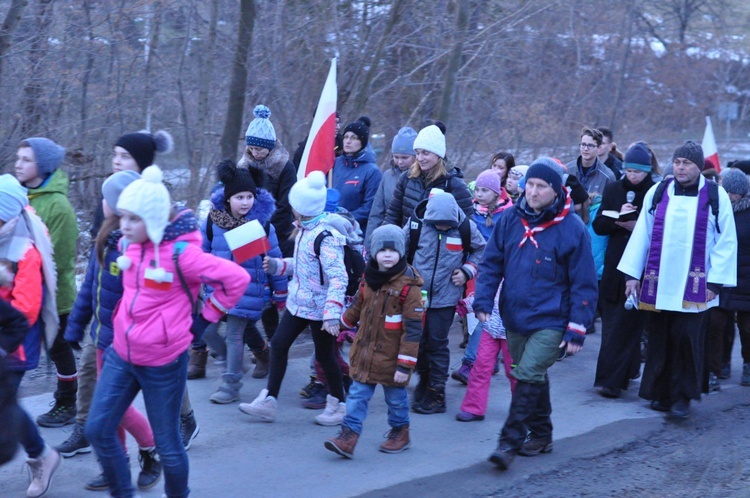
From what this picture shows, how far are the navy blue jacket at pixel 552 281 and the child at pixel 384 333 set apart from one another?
639 mm

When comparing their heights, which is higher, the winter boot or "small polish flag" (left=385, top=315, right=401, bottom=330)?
"small polish flag" (left=385, top=315, right=401, bottom=330)

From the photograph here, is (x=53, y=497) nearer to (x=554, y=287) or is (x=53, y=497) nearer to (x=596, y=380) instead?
(x=554, y=287)

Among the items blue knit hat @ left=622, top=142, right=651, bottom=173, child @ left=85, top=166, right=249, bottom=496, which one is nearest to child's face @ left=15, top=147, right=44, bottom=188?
child @ left=85, top=166, right=249, bottom=496

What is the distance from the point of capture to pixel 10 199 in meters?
4.75

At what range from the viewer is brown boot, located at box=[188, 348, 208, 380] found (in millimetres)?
7359

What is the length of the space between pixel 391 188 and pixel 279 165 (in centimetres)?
100

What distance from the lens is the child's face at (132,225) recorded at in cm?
426

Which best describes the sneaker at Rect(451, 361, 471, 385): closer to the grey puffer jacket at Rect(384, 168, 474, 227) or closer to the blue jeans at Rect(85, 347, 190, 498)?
the grey puffer jacket at Rect(384, 168, 474, 227)

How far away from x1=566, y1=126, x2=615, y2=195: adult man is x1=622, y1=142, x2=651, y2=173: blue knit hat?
1472mm

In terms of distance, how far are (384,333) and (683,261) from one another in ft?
8.52

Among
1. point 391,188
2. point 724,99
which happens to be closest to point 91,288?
point 391,188

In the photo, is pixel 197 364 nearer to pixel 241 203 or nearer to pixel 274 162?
pixel 241 203

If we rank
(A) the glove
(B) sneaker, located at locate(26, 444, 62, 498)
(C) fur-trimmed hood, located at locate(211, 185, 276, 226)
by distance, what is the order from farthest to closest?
(C) fur-trimmed hood, located at locate(211, 185, 276, 226), (B) sneaker, located at locate(26, 444, 62, 498), (A) the glove

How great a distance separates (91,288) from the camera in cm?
499
